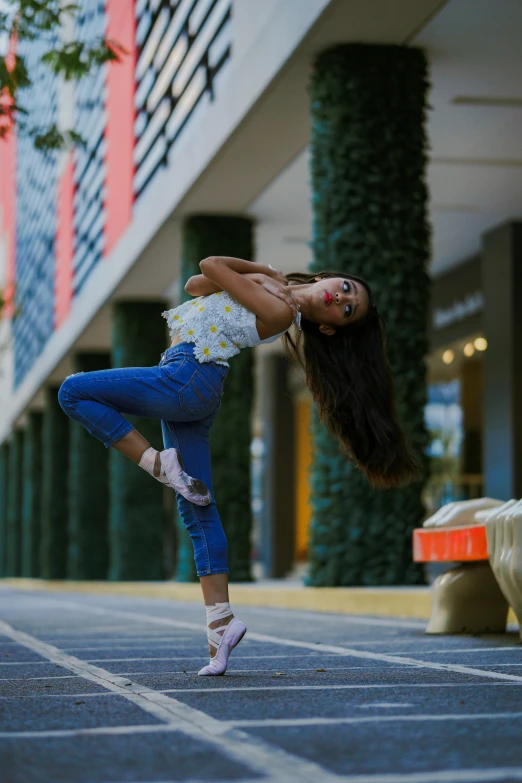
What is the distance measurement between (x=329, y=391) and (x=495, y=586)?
100 inches

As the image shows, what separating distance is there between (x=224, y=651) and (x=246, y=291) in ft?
4.27

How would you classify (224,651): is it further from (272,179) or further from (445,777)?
(272,179)

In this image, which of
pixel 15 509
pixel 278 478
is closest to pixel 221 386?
pixel 278 478

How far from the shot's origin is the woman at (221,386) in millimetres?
4562

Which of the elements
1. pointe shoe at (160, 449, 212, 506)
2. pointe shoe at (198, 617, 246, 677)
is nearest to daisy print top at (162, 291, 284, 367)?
pointe shoe at (160, 449, 212, 506)

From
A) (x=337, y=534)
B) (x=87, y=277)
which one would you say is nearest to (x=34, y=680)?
(x=337, y=534)

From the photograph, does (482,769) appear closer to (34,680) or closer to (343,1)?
(34,680)

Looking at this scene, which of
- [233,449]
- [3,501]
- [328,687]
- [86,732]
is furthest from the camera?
[3,501]

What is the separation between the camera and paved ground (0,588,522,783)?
2631mm

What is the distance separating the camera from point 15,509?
40.6 meters

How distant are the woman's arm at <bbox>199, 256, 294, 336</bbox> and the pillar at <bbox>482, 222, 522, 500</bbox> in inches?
509

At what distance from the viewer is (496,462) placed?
1772 centimetres

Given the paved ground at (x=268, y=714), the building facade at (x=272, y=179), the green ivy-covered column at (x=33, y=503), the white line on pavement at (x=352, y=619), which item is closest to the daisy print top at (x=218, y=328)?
the paved ground at (x=268, y=714)

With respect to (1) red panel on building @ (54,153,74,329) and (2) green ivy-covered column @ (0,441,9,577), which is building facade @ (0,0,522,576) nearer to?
(1) red panel on building @ (54,153,74,329)
